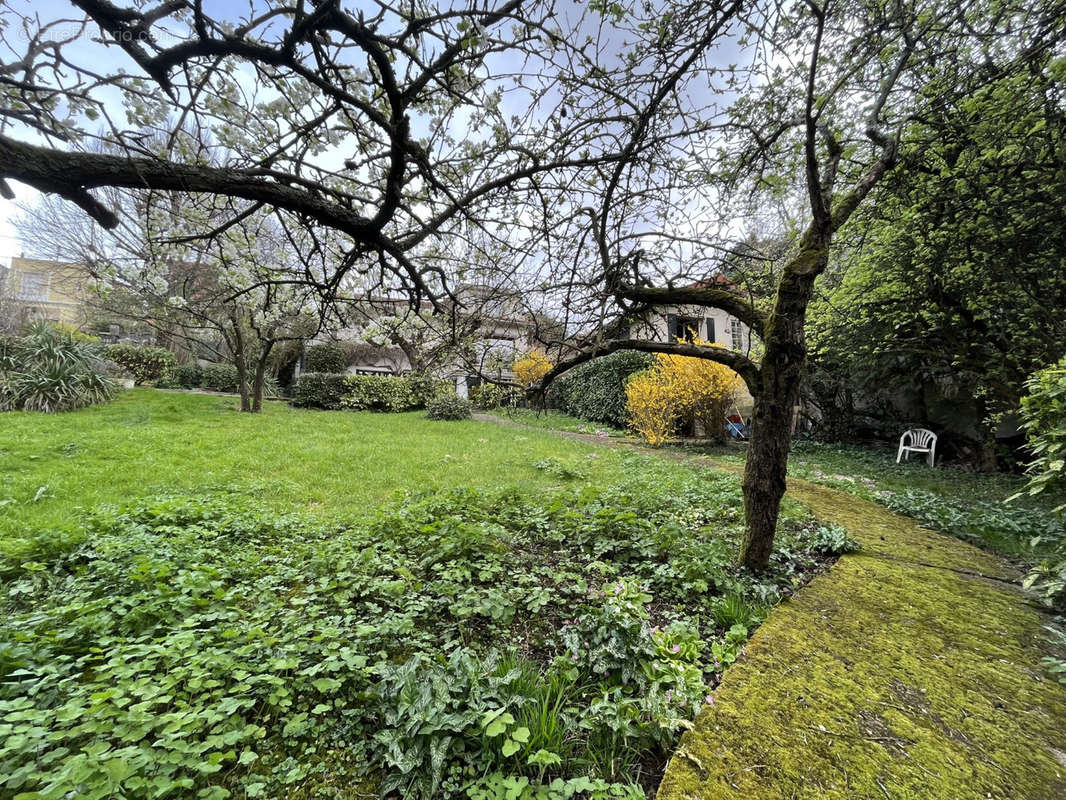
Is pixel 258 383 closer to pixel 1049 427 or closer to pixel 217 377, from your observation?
pixel 217 377

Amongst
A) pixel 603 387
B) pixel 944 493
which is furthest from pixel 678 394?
pixel 944 493

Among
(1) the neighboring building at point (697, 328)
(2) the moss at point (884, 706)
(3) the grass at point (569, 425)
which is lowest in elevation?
(2) the moss at point (884, 706)

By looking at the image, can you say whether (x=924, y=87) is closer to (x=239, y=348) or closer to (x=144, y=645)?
(x=144, y=645)

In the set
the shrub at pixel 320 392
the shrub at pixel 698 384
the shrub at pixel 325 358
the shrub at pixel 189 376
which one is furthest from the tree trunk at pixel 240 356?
the shrub at pixel 698 384

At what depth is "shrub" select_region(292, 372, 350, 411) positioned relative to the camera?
44.4ft

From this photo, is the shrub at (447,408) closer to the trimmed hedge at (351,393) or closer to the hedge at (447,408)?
the hedge at (447,408)

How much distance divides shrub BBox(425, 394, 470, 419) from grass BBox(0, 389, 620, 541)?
2.12m

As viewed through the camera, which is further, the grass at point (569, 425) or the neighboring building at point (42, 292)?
the neighboring building at point (42, 292)

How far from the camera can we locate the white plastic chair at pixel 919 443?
8.18m

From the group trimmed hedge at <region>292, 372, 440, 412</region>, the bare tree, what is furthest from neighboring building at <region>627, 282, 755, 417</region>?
trimmed hedge at <region>292, 372, 440, 412</region>

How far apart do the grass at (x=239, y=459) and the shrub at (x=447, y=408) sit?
6.97ft

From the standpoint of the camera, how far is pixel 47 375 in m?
8.46

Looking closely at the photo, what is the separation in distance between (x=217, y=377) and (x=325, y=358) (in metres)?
4.32

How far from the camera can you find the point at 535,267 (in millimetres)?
3895
